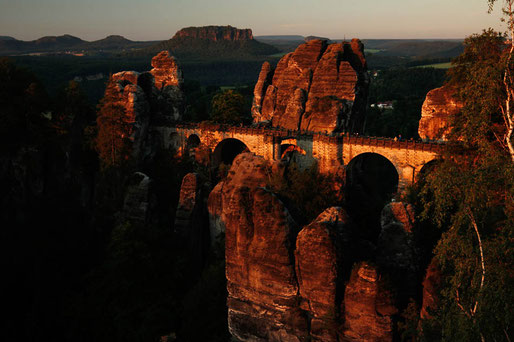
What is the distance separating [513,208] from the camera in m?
13.8

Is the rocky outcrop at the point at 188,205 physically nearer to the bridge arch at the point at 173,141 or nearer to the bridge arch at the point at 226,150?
the bridge arch at the point at 226,150

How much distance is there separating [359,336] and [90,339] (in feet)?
63.5

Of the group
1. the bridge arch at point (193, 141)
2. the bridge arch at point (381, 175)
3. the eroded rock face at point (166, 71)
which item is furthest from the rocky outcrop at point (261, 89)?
the bridge arch at point (381, 175)

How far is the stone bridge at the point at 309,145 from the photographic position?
4081cm

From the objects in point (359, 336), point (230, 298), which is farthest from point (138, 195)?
point (359, 336)

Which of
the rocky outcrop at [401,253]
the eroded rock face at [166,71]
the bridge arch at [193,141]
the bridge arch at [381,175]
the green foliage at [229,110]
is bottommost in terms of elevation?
the bridge arch at [381,175]

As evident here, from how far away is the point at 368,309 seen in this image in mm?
13922

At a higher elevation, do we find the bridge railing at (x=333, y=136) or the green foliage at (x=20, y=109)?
the green foliage at (x=20, y=109)

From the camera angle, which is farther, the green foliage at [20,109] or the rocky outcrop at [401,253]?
the green foliage at [20,109]

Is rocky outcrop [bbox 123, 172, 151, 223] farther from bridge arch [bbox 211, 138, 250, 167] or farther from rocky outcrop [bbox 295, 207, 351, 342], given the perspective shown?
rocky outcrop [bbox 295, 207, 351, 342]

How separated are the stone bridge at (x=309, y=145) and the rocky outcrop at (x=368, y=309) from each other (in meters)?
21.2

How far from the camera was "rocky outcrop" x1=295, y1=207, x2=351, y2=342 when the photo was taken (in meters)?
14.4

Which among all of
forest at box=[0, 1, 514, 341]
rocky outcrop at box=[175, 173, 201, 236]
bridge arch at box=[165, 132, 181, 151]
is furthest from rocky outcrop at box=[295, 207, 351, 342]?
bridge arch at box=[165, 132, 181, 151]

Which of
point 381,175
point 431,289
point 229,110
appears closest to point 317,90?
point 229,110
